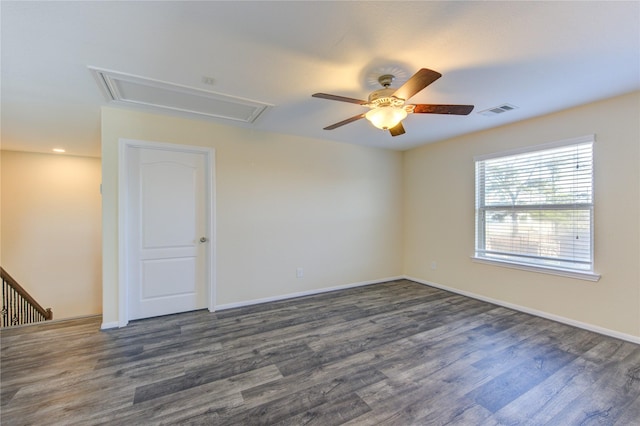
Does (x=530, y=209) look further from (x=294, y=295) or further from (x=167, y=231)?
(x=167, y=231)

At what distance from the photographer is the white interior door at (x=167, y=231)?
10.3 feet

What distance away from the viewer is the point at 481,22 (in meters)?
1.63

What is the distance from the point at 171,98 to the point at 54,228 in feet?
13.6

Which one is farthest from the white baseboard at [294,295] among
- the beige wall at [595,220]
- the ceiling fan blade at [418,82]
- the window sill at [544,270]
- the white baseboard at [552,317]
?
the ceiling fan blade at [418,82]

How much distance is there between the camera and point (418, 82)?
182 cm

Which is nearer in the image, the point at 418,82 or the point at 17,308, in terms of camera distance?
the point at 418,82

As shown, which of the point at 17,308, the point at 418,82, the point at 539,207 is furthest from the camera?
the point at 17,308

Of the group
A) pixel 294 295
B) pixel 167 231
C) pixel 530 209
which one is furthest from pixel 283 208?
pixel 530 209

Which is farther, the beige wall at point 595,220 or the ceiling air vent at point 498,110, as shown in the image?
the ceiling air vent at point 498,110

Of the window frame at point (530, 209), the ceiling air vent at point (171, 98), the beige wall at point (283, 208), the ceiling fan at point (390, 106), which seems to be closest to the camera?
the ceiling fan at point (390, 106)

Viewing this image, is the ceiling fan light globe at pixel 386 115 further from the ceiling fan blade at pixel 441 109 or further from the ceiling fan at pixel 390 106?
the ceiling fan blade at pixel 441 109

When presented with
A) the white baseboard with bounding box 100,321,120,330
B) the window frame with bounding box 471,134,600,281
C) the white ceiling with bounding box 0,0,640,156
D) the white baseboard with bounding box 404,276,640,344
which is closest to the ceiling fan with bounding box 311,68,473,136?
the white ceiling with bounding box 0,0,640,156

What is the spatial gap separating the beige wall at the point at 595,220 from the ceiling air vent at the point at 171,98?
10.2 ft

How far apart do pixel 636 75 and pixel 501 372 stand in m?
2.77
